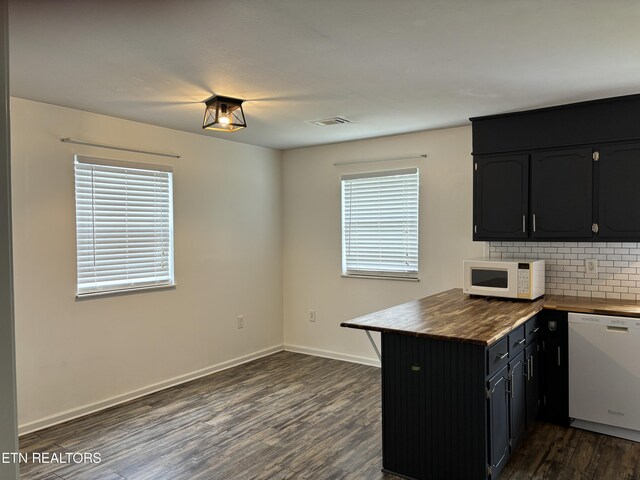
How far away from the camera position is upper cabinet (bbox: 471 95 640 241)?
332cm

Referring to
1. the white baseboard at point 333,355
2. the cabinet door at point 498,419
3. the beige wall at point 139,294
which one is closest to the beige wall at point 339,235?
the white baseboard at point 333,355

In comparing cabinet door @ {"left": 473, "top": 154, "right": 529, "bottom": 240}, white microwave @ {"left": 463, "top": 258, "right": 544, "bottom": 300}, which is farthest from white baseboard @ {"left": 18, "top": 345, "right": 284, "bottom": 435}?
cabinet door @ {"left": 473, "top": 154, "right": 529, "bottom": 240}

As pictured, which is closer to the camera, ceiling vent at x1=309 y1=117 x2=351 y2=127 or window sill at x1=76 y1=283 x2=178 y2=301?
window sill at x1=76 y1=283 x2=178 y2=301

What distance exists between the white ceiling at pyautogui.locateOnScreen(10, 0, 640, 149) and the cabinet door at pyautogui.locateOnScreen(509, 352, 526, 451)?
1.78 metres

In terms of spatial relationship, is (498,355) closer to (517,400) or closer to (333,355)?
(517,400)

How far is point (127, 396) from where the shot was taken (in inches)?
155

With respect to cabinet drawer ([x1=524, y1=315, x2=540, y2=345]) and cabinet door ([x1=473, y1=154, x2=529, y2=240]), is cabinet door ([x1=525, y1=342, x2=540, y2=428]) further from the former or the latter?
cabinet door ([x1=473, y1=154, x2=529, y2=240])

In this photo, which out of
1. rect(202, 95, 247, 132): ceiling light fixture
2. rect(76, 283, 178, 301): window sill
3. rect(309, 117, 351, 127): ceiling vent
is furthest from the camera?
rect(309, 117, 351, 127): ceiling vent

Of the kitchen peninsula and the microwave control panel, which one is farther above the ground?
the microwave control panel

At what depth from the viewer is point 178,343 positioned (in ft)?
14.4

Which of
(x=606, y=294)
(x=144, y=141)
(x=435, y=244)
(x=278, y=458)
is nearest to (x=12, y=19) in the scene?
(x=144, y=141)

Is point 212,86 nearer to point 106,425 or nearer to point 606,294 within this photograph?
point 106,425

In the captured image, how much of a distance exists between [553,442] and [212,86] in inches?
128

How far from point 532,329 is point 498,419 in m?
0.92
